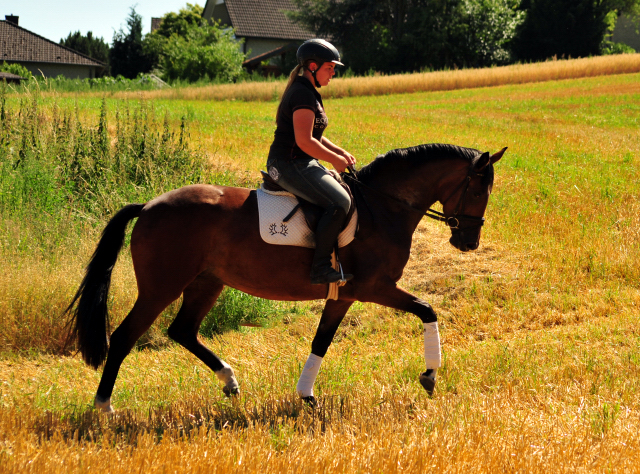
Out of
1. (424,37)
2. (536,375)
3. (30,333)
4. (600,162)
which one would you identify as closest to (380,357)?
(536,375)

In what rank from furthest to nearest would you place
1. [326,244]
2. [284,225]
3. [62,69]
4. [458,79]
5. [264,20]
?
1. [264,20]
2. [62,69]
3. [458,79]
4. [284,225]
5. [326,244]

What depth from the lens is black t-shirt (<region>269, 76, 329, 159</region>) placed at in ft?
15.6

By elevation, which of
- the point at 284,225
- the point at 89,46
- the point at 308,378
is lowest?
the point at 308,378

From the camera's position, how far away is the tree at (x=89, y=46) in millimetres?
77562

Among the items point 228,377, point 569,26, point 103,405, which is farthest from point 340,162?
point 569,26

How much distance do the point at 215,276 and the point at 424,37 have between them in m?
55.1

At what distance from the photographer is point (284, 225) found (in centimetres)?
497

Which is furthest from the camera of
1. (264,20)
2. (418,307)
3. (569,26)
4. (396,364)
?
(264,20)

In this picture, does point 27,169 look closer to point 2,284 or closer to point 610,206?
point 2,284

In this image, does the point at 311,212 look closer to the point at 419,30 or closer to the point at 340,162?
the point at 340,162

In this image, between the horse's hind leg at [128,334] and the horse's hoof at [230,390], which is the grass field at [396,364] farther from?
the horse's hind leg at [128,334]

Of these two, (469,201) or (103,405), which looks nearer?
(103,405)

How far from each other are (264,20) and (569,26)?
1217 inches

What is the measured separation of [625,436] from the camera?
14.1 feet
